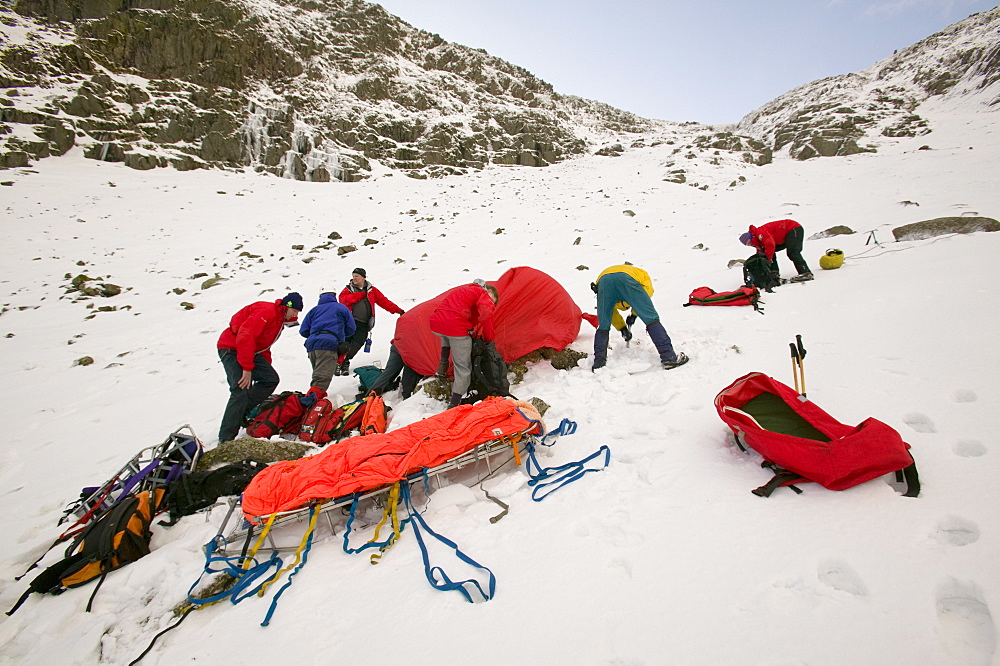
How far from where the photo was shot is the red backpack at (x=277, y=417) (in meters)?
4.18

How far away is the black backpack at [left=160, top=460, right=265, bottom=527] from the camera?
3.10m

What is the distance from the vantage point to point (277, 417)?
425 centimetres

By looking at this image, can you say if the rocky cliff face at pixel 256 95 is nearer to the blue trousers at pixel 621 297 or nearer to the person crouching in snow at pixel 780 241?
the person crouching in snow at pixel 780 241

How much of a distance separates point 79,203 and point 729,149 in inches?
1507

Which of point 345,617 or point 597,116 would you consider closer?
point 345,617

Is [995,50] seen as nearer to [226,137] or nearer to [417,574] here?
[417,574]

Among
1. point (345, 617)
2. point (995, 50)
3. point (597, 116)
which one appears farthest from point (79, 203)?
point (995, 50)

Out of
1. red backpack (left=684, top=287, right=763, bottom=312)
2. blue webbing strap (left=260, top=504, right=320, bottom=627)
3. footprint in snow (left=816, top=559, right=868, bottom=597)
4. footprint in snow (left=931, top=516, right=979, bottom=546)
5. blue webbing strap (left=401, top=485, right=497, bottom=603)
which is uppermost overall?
red backpack (left=684, top=287, right=763, bottom=312)

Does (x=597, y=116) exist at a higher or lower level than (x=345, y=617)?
higher

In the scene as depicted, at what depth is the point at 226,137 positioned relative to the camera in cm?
2633

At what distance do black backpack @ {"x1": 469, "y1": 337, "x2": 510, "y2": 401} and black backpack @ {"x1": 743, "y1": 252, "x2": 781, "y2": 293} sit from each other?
4737 mm

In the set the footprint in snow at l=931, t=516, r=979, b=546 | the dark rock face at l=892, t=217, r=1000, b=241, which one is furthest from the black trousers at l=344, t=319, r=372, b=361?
the dark rock face at l=892, t=217, r=1000, b=241

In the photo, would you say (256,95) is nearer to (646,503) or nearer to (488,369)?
(488,369)

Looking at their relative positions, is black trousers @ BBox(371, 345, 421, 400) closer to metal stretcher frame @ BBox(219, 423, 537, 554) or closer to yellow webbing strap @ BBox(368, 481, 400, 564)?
metal stretcher frame @ BBox(219, 423, 537, 554)
